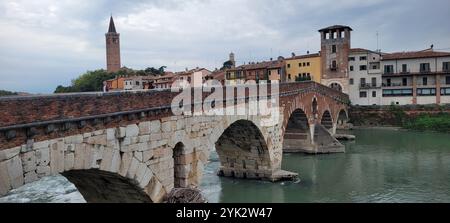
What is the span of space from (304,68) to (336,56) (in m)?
3.88

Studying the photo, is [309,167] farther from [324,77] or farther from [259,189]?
[324,77]

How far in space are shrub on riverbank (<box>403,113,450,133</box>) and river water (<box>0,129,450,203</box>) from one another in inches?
360

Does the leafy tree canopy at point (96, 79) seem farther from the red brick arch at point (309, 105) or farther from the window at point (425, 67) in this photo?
the window at point (425, 67)

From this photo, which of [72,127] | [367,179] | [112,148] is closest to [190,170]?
[112,148]

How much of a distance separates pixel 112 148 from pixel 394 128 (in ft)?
116

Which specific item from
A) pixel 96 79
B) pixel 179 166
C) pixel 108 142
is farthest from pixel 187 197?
pixel 96 79

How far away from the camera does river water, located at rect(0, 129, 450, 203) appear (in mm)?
16641

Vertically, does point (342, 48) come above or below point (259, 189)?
above

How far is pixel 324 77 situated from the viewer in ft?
146

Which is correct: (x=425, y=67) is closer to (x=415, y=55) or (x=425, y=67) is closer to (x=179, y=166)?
(x=415, y=55)

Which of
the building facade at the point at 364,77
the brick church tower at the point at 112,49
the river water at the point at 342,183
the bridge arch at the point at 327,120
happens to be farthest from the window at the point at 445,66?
the brick church tower at the point at 112,49

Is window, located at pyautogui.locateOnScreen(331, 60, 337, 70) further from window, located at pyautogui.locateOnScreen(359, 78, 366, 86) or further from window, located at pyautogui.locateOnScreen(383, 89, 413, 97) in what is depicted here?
window, located at pyautogui.locateOnScreen(383, 89, 413, 97)

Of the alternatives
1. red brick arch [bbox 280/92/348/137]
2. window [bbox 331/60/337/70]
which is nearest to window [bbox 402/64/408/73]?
window [bbox 331/60/337/70]
